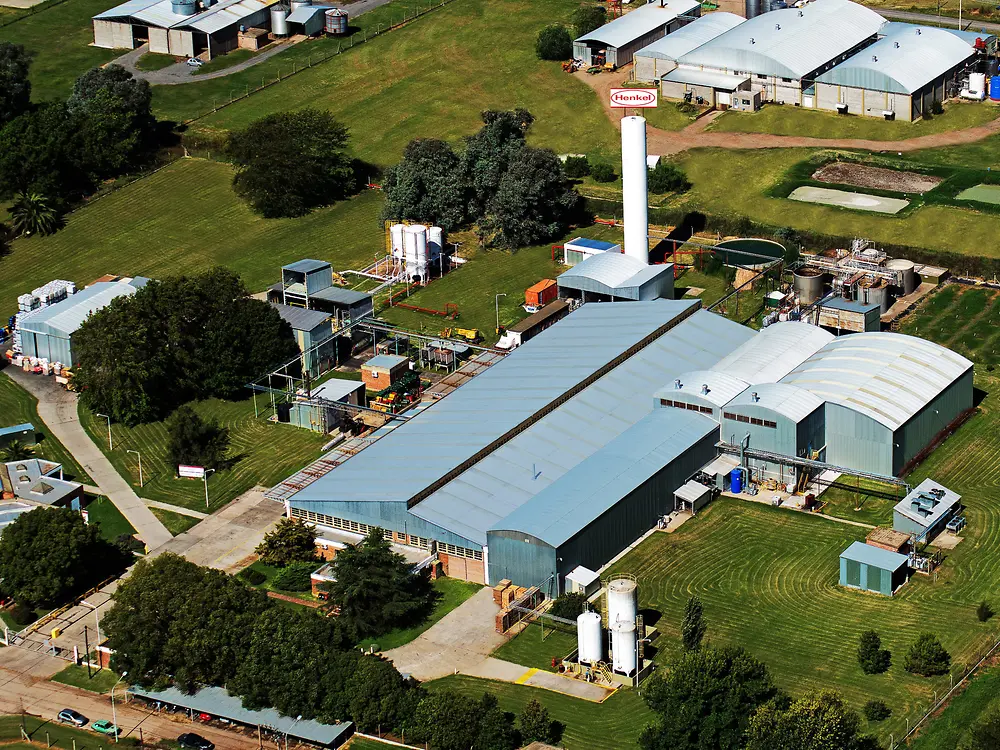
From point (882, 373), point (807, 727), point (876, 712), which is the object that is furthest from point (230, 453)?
point (807, 727)

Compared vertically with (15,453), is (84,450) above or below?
below

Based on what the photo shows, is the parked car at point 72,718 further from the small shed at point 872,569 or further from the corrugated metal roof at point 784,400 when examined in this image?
the corrugated metal roof at point 784,400

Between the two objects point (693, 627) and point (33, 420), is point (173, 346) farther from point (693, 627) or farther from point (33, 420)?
point (693, 627)

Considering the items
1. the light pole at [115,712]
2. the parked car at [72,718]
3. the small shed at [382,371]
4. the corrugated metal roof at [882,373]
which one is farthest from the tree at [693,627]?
the small shed at [382,371]

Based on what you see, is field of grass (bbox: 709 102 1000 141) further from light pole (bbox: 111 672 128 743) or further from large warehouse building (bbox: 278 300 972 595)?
light pole (bbox: 111 672 128 743)

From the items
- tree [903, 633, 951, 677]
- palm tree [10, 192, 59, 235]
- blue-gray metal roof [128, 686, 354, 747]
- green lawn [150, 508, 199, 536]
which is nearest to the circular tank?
tree [903, 633, 951, 677]
